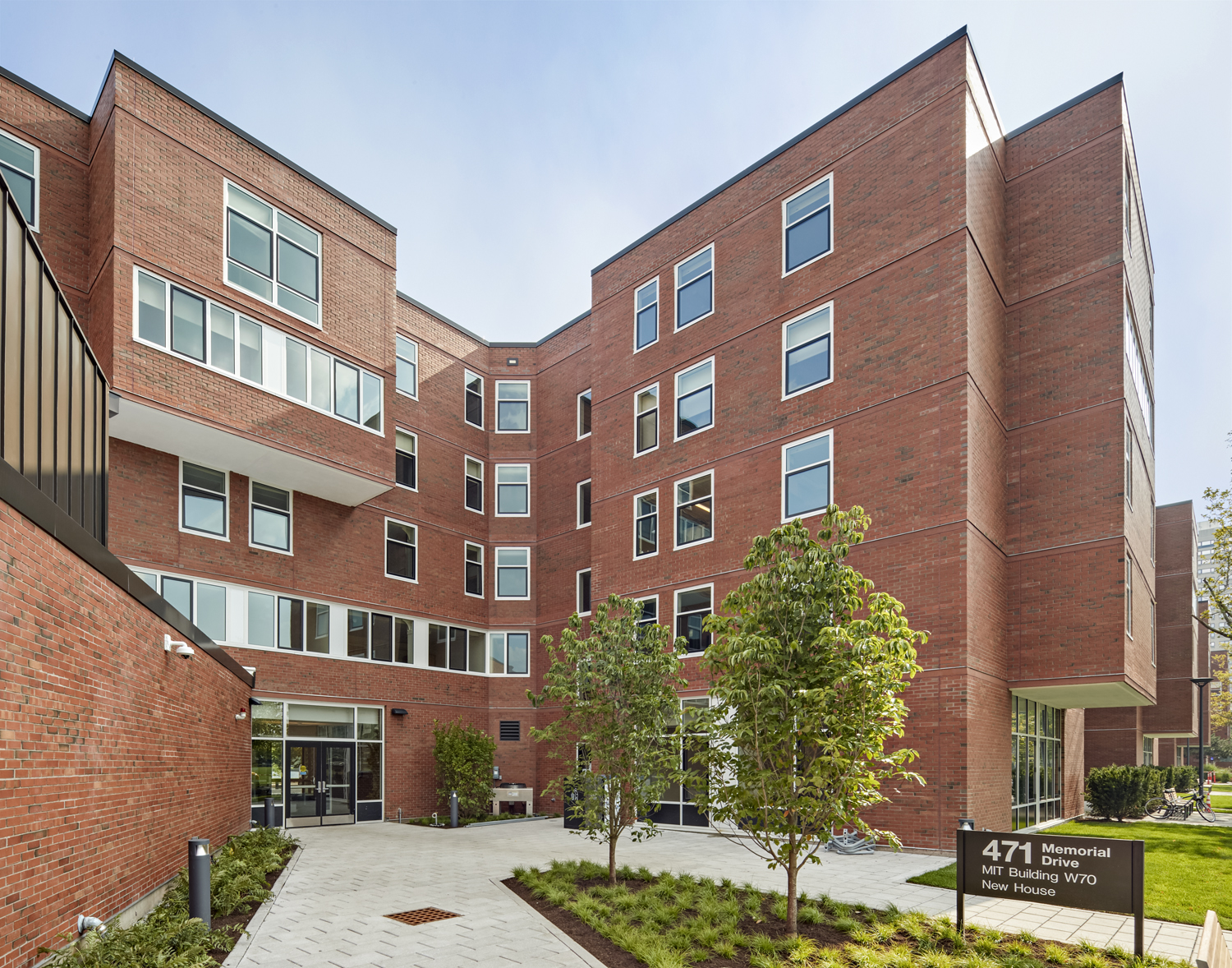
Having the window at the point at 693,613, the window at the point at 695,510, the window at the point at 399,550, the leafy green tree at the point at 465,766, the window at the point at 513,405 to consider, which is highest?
the window at the point at 513,405

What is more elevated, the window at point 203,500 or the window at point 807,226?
the window at point 807,226

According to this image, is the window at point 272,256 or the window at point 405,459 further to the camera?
the window at point 405,459

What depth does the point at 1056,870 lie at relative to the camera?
8.12 meters

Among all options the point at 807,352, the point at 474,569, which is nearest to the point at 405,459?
the point at 474,569

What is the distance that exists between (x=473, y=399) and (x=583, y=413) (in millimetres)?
3970

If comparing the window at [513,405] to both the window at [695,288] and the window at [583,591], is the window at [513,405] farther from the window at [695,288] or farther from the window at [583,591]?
the window at [695,288]

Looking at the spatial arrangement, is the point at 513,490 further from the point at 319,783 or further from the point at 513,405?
the point at 319,783

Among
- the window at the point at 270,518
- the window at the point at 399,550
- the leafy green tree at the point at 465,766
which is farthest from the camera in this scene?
the window at the point at 399,550

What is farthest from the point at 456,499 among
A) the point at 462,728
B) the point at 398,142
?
the point at 398,142

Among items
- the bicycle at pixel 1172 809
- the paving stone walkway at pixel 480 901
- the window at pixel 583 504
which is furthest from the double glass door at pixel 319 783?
the bicycle at pixel 1172 809

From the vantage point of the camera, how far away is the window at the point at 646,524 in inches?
908

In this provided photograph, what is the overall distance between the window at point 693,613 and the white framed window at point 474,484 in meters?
9.64

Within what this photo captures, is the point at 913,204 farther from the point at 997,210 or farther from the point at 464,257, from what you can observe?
the point at 464,257

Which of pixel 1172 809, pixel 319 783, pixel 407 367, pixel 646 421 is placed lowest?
pixel 1172 809
